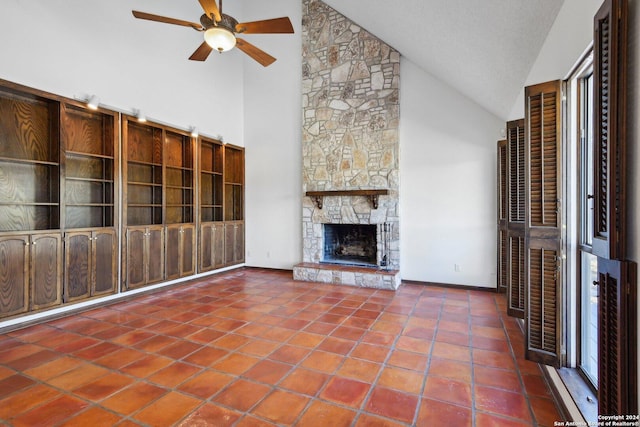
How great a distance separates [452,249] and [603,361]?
12.9 feet

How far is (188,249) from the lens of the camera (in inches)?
218

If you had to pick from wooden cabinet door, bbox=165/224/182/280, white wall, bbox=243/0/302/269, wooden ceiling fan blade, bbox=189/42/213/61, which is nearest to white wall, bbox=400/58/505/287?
white wall, bbox=243/0/302/269

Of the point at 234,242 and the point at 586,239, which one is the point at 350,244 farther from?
the point at 586,239

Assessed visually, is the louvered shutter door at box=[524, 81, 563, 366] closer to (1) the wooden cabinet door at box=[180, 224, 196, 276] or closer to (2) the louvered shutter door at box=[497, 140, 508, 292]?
(2) the louvered shutter door at box=[497, 140, 508, 292]

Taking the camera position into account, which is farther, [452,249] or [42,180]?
[452,249]

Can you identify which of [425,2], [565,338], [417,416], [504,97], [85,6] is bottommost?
[417,416]

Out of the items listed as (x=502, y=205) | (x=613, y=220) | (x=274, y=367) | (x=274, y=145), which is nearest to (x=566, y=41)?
(x=613, y=220)

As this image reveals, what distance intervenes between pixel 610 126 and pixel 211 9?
293 cm

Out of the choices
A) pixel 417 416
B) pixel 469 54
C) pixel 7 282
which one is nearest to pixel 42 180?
pixel 7 282

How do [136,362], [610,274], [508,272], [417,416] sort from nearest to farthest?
[610,274] → [417,416] → [136,362] → [508,272]

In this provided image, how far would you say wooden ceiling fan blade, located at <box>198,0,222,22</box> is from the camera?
2636 mm

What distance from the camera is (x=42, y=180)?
153 inches

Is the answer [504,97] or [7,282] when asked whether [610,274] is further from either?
[7,282]

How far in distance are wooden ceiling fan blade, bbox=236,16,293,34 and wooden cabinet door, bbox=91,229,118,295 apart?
10.7 feet
